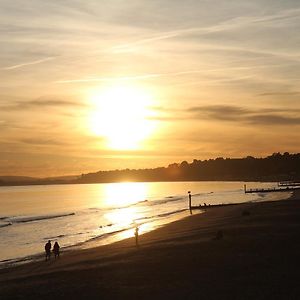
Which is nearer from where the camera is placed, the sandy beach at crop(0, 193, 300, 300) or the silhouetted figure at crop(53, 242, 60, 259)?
the sandy beach at crop(0, 193, 300, 300)

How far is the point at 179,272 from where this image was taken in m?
24.3

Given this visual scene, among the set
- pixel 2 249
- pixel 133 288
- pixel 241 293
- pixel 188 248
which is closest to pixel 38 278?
pixel 133 288

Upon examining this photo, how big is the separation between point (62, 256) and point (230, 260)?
16.6 m

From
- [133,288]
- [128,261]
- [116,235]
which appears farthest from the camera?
[116,235]

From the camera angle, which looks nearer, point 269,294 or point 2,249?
point 269,294

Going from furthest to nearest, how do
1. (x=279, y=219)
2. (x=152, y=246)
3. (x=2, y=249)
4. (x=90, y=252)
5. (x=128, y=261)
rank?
(x=2, y=249), (x=279, y=219), (x=90, y=252), (x=152, y=246), (x=128, y=261)

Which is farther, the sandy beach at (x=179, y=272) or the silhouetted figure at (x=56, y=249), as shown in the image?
the silhouetted figure at (x=56, y=249)

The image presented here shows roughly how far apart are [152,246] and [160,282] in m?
12.3

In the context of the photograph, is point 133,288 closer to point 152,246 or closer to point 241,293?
point 241,293

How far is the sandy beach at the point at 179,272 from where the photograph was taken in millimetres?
20766

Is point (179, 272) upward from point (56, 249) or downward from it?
downward

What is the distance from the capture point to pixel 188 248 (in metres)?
30.9

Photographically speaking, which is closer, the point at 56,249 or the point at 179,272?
the point at 179,272

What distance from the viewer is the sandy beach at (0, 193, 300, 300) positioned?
20.8m
